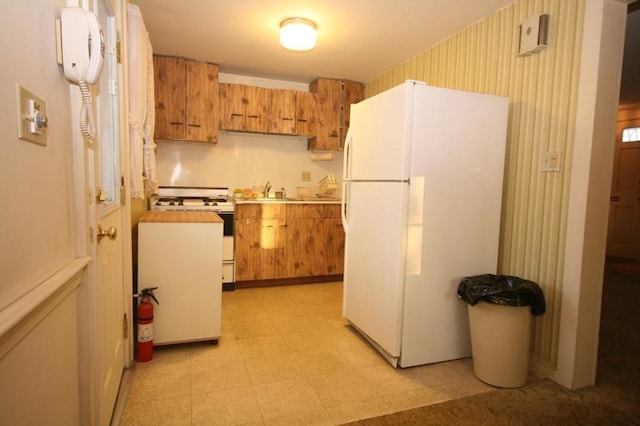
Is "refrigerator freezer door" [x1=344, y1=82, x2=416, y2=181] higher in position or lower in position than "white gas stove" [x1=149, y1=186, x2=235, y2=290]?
higher

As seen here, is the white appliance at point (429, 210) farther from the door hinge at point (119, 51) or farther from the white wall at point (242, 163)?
the white wall at point (242, 163)

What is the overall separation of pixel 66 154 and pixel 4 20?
42cm

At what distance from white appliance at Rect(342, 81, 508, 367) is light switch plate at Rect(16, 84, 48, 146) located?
1.77 metres

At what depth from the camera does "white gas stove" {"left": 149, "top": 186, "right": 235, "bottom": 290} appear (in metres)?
3.73

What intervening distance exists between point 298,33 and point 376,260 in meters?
1.86

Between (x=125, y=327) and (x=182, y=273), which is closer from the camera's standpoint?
(x=125, y=327)

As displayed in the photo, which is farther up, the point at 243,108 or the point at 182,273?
the point at 243,108

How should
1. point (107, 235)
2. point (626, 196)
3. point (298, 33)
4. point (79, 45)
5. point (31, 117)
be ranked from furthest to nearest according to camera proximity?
point (626, 196), point (298, 33), point (107, 235), point (79, 45), point (31, 117)

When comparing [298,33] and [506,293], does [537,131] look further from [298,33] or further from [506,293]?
[298,33]

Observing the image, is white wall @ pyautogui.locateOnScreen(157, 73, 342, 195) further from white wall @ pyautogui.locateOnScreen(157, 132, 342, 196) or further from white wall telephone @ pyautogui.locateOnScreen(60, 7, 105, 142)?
white wall telephone @ pyautogui.locateOnScreen(60, 7, 105, 142)

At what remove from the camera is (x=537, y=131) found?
228 cm

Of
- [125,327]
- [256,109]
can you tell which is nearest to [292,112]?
[256,109]

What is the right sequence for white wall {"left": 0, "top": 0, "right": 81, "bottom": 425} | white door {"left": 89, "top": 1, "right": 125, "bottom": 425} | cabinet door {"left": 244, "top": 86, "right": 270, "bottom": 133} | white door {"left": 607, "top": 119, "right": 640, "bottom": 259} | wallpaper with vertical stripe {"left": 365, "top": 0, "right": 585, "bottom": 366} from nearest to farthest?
white wall {"left": 0, "top": 0, "right": 81, "bottom": 425} → white door {"left": 89, "top": 1, "right": 125, "bottom": 425} → wallpaper with vertical stripe {"left": 365, "top": 0, "right": 585, "bottom": 366} → cabinet door {"left": 244, "top": 86, "right": 270, "bottom": 133} → white door {"left": 607, "top": 119, "right": 640, "bottom": 259}

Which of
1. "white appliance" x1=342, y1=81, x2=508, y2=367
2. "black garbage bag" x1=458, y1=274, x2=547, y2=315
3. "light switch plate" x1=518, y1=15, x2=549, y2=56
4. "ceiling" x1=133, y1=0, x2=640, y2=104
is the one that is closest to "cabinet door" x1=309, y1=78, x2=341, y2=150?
"ceiling" x1=133, y1=0, x2=640, y2=104
